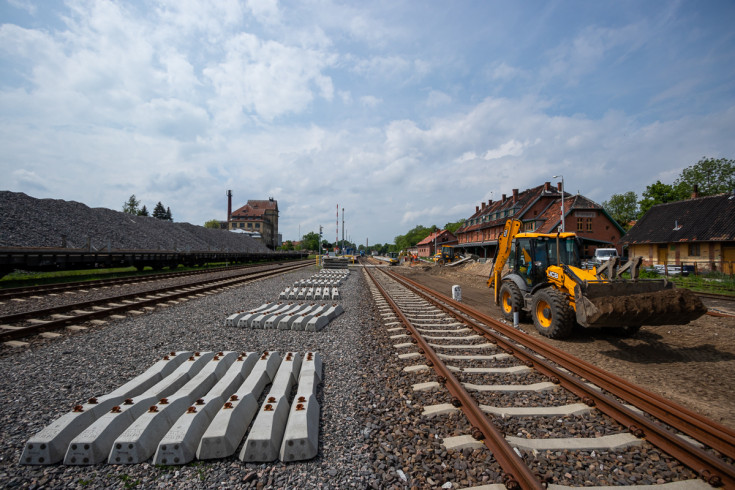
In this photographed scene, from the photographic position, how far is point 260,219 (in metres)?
110

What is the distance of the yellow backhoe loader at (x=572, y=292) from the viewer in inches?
216

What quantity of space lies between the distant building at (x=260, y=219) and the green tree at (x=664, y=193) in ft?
294

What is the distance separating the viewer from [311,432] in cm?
286

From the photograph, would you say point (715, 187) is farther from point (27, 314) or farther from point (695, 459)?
point (27, 314)

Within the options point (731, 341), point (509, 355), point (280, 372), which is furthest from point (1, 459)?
point (731, 341)

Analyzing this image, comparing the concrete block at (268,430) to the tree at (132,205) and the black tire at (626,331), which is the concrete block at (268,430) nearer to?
the black tire at (626,331)

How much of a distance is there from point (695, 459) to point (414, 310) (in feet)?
23.6

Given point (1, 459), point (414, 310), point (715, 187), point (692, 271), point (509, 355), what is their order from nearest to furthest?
point (1, 459) < point (509, 355) < point (414, 310) < point (692, 271) < point (715, 187)

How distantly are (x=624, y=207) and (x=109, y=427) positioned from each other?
8882cm

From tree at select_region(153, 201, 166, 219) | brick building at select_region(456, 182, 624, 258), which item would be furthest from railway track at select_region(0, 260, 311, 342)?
tree at select_region(153, 201, 166, 219)

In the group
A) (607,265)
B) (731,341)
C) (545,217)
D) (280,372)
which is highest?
(545,217)

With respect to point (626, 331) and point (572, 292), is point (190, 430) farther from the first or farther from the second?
point (626, 331)

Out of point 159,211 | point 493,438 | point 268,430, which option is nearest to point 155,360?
point 268,430

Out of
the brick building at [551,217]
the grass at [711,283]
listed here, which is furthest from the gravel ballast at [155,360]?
the brick building at [551,217]
